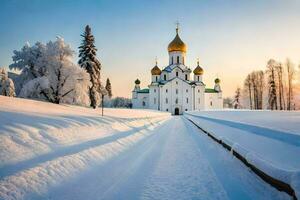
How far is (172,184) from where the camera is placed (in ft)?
17.0

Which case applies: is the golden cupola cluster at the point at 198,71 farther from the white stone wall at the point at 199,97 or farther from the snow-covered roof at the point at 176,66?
the white stone wall at the point at 199,97

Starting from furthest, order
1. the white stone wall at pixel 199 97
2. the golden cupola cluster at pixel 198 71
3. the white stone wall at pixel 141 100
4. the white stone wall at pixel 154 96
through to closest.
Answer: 1. the white stone wall at pixel 141 100
2. the golden cupola cluster at pixel 198 71
3. the white stone wall at pixel 199 97
4. the white stone wall at pixel 154 96

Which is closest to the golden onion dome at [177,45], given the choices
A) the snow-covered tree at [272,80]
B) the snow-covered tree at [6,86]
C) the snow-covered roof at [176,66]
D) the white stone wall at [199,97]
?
the snow-covered roof at [176,66]

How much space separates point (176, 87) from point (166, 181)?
255ft


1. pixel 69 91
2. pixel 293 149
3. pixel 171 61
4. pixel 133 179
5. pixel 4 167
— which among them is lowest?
pixel 133 179

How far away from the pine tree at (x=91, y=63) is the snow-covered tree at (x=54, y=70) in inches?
163

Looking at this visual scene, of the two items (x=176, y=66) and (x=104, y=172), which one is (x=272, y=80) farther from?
(x=104, y=172)

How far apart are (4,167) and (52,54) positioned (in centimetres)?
2832

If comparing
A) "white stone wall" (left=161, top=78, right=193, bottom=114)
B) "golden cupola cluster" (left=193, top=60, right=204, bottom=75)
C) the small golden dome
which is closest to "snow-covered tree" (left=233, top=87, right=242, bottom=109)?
"golden cupola cluster" (left=193, top=60, right=204, bottom=75)

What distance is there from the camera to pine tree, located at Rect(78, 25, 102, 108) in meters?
36.4

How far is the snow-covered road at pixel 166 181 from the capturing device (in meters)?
4.56

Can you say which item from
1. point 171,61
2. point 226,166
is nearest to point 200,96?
point 171,61

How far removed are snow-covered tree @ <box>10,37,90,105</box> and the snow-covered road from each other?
24710 mm

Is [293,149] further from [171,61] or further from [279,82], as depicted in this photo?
[171,61]
